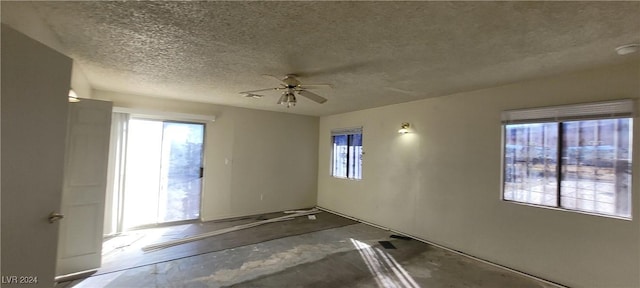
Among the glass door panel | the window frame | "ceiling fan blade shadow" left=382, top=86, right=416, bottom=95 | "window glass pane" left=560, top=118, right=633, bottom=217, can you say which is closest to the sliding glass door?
the glass door panel

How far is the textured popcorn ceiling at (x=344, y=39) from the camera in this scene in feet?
5.59

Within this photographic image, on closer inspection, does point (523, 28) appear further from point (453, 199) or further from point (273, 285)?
point (273, 285)

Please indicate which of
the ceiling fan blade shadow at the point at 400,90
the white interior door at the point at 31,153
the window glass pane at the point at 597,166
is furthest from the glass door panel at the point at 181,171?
the window glass pane at the point at 597,166

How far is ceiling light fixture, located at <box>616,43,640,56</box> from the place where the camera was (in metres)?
2.14

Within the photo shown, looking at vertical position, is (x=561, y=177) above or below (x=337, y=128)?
below

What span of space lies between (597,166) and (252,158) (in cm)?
537

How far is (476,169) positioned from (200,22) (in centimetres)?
377

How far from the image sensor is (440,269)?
10.8 ft

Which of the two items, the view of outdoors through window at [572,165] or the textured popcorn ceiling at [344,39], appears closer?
the textured popcorn ceiling at [344,39]

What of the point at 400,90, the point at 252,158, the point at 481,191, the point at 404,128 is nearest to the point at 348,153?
the point at 404,128

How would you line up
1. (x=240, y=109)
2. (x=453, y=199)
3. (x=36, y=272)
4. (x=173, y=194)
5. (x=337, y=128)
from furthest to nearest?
(x=337, y=128), (x=240, y=109), (x=173, y=194), (x=453, y=199), (x=36, y=272)

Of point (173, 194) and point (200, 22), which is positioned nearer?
point (200, 22)

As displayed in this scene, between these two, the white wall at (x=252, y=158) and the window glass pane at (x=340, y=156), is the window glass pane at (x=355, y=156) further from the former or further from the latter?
the white wall at (x=252, y=158)

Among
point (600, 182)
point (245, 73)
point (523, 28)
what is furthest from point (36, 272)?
point (600, 182)
